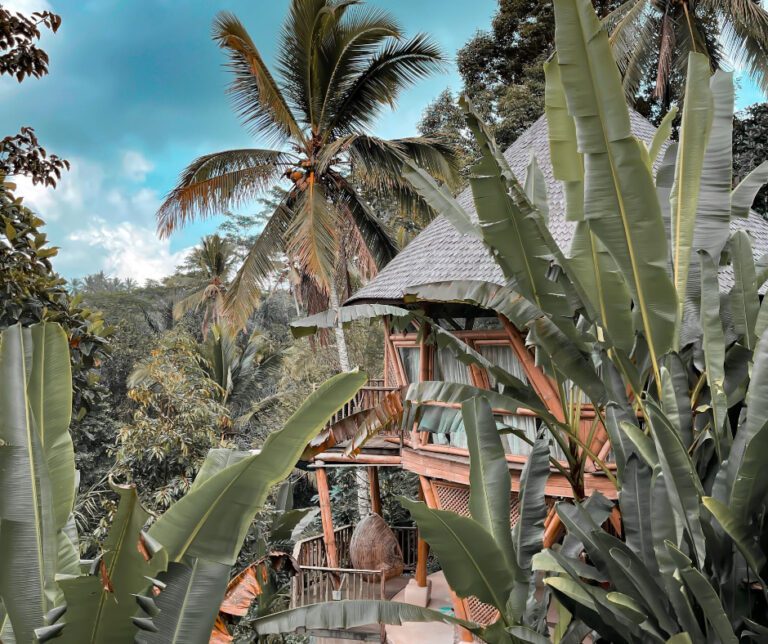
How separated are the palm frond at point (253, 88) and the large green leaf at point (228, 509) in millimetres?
12452

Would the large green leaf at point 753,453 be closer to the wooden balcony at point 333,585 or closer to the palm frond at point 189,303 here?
the wooden balcony at point 333,585

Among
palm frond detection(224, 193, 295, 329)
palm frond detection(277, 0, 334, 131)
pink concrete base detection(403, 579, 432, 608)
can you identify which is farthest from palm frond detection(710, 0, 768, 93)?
pink concrete base detection(403, 579, 432, 608)

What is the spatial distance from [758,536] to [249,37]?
44.5 ft

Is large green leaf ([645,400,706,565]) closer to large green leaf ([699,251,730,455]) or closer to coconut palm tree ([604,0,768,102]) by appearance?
large green leaf ([699,251,730,455])

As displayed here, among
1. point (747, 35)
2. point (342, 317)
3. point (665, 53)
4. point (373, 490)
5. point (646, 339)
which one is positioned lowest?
point (373, 490)

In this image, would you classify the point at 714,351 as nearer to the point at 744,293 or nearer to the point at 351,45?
the point at 744,293

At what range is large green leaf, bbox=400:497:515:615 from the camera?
3.30 m

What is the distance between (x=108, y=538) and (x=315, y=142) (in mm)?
13321

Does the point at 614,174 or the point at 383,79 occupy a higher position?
the point at 383,79

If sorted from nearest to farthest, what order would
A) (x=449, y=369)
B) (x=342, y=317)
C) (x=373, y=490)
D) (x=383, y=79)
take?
(x=342, y=317)
(x=449, y=369)
(x=373, y=490)
(x=383, y=79)

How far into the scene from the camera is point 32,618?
2.17 m

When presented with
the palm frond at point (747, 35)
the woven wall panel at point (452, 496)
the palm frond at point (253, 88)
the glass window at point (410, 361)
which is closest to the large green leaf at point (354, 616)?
the woven wall panel at point (452, 496)

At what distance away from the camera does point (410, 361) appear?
9.85 m

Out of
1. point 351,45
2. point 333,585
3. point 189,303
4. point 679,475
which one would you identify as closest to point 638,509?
point 679,475
